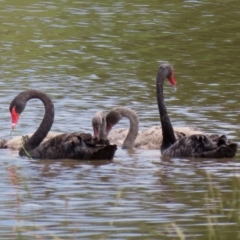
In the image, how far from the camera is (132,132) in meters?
11.5

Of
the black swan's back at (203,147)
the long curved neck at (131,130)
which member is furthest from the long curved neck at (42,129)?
the black swan's back at (203,147)

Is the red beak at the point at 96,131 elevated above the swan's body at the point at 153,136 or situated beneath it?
elevated above

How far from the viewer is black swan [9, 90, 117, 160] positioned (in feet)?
34.3

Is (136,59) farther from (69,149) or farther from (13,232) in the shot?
(13,232)

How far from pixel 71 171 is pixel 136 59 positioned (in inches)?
292

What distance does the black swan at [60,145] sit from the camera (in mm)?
10469

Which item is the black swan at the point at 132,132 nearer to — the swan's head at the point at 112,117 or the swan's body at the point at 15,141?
the swan's head at the point at 112,117

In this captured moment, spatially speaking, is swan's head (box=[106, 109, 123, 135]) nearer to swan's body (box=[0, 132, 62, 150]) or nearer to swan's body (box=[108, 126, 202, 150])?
swan's body (box=[108, 126, 202, 150])

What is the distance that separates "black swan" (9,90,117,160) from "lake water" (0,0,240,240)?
0.13 metres

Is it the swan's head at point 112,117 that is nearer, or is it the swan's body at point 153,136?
the swan's body at point 153,136

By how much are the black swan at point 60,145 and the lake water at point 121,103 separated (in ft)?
0.41

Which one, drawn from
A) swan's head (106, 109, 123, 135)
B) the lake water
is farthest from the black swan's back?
swan's head (106, 109, 123, 135)

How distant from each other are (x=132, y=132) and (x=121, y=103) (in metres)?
1.98

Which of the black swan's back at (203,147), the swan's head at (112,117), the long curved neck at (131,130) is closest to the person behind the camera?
the black swan's back at (203,147)
